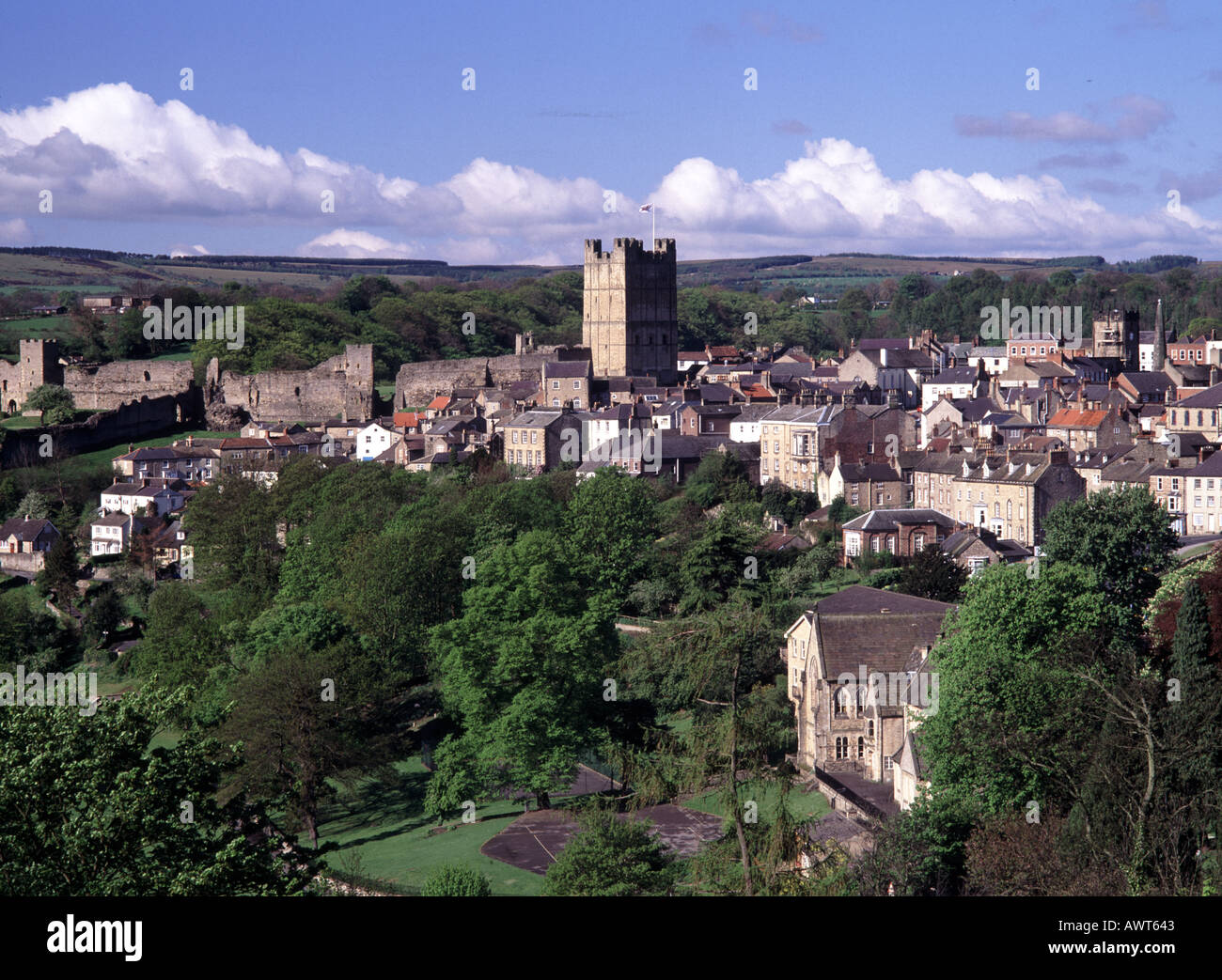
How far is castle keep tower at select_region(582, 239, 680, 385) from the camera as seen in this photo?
77938 mm

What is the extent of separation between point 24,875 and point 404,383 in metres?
63.8

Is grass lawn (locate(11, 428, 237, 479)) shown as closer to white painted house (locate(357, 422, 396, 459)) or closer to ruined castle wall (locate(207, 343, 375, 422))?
ruined castle wall (locate(207, 343, 375, 422))

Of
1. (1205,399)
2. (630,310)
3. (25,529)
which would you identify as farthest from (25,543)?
(1205,399)

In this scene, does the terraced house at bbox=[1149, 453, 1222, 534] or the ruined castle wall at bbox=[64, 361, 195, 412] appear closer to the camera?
the terraced house at bbox=[1149, 453, 1222, 534]

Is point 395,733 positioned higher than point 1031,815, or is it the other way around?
point 1031,815

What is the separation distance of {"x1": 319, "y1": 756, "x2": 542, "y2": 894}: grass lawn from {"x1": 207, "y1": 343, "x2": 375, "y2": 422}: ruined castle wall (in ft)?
142

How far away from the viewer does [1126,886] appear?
51.0 feet

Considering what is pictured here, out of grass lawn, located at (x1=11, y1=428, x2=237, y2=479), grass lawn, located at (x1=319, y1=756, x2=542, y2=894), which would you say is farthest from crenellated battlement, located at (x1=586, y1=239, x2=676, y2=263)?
grass lawn, located at (x1=319, y1=756, x2=542, y2=894)

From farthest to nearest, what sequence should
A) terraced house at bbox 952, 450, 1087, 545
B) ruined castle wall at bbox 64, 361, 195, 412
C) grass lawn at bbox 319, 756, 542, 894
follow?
ruined castle wall at bbox 64, 361, 195, 412
terraced house at bbox 952, 450, 1087, 545
grass lawn at bbox 319, 756, 542, 894

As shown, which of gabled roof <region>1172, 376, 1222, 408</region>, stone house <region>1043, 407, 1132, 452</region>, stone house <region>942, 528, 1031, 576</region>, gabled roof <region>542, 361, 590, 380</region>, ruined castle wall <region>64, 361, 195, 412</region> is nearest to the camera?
stone house <region>942, 528, 1031, 576</region>

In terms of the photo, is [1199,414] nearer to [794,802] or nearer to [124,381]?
[794,802]

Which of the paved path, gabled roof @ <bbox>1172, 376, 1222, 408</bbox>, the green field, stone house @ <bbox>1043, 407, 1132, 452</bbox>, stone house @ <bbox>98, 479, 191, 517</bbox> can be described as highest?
gabled roof @ <bbox>1172, 376, 1222, 408</bbox>
